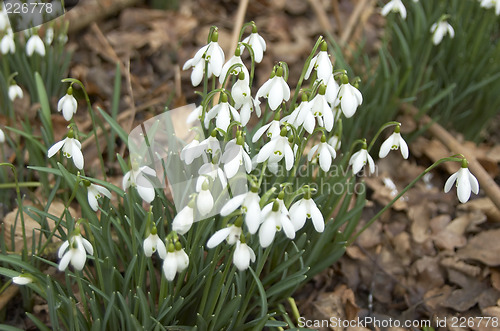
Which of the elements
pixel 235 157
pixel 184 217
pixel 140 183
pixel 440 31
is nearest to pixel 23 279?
pixel 140 183

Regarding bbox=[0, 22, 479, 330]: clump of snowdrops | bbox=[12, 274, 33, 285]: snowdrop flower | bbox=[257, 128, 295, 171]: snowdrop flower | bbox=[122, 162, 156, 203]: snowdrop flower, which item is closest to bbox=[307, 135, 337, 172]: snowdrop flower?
bbox=[0, 22, 479, 330]: clump of snowdrops

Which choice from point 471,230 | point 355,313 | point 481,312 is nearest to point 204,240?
point 355,313

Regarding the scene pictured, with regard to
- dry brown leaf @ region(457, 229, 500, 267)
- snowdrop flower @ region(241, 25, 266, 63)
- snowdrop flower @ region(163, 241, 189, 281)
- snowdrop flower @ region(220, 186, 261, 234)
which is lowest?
dry brown leaf @ region(457, 229, 500, 267)

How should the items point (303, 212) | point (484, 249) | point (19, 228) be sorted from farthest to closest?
1. point (484, 249)
2. point (19, 228)
3. point (303, 212)

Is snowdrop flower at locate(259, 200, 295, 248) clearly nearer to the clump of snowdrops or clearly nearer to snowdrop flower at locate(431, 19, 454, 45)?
the clump of snowdrops

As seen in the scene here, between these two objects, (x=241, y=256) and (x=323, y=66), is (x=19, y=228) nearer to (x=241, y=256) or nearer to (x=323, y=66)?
(x=241, y=256)

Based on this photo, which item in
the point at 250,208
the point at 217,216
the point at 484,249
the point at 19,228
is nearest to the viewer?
the point at 250,208
